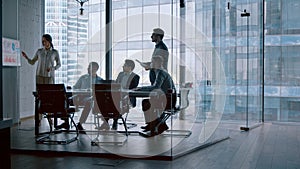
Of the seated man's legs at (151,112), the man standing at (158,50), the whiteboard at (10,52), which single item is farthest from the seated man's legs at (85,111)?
the whiteboard at (10,52)

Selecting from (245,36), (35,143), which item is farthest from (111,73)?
(245,36)

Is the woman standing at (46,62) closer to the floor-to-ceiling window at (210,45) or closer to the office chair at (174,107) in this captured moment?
the floor-to-ceiling window at (210,45)

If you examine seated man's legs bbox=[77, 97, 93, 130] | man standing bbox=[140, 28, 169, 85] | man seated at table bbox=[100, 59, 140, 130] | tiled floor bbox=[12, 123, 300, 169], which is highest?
man standing bbox=[140, 28, 169, 85]

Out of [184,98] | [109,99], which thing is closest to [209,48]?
[184,98]

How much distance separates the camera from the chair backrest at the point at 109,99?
4.45 m

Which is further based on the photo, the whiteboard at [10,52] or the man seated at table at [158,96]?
the whiteboard at [10,52]

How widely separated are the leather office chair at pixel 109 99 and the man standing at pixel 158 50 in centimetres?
57

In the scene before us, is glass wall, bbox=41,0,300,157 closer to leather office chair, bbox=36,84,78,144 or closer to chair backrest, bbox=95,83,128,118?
chair backrest, bbox=95,83,128,118

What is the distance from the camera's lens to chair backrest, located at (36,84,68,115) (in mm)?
4762

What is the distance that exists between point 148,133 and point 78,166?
1.71 m

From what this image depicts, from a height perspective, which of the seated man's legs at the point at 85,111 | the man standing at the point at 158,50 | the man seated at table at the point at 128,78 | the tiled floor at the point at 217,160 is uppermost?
the man standing at the point at 158,50

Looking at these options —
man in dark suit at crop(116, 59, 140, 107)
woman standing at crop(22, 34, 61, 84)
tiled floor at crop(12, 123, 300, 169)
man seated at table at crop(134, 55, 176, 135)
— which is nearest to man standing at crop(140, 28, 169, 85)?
man seated at table at crop(134, 55, 176, 135)

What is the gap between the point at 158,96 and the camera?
4.69 m

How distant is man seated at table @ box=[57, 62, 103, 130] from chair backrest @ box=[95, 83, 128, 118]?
533 mm
